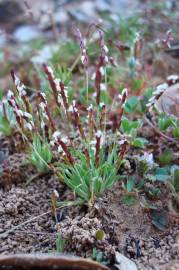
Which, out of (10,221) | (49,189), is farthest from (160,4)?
(10,221)

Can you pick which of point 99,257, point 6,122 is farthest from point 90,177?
point 6,122

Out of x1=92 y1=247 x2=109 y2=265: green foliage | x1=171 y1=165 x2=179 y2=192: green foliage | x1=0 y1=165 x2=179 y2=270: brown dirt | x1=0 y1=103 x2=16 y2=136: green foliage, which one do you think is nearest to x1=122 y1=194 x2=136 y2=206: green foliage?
x1=0 y1=165 x2=179 y2=270: brown dirt

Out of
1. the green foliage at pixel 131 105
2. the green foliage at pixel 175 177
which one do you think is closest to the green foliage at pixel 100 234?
the green foliage at pixel 175 177

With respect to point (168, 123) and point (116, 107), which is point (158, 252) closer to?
point (168, 123)

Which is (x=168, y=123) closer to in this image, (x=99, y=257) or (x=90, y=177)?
(x=90, y=177)

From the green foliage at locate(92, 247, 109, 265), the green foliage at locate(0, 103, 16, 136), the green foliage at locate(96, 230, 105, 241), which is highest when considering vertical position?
the green foliage at locate(0, 103, 16, 136)

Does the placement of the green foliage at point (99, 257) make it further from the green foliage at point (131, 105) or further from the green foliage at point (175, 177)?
the green foliage at point (131, 105)

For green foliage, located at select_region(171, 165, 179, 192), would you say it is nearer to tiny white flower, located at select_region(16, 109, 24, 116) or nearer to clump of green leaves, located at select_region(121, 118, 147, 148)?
clump of green leaves, located at select_region(121, 118, 147, 148)
